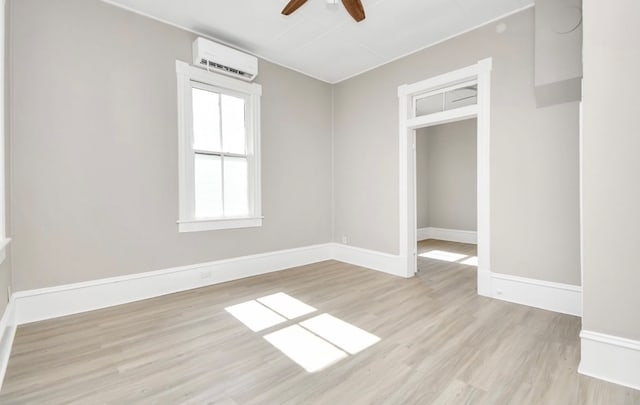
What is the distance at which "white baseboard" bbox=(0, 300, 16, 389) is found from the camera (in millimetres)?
1884

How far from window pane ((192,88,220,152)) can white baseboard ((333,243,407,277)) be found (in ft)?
8.64

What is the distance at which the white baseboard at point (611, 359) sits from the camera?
1.75 meters

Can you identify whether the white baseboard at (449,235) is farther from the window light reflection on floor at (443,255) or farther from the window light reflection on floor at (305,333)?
the window light reflection on floor at (305,333)

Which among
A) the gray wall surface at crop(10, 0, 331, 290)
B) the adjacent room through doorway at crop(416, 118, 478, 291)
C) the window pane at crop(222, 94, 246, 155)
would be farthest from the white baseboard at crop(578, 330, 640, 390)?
the adjacent room through doorway at crop(416, 118, 478, 291)

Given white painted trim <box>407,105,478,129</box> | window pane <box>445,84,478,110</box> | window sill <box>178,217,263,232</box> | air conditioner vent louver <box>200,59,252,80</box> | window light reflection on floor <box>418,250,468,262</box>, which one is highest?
air conditioner vent louver <box>200,59,252,80</box>

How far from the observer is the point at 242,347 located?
224cm

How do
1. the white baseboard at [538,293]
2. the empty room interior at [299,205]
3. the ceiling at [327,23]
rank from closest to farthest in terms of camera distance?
1. the empty room interior at [299,205]
2. the white baseboard at [538,293]
3. the ceiling at [327,23]

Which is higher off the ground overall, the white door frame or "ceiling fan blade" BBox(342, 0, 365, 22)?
"ceiling fan blade" BBox(342, 0, 365, 22)

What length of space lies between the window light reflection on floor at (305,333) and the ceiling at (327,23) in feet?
10.2

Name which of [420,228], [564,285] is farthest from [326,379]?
[420,228]

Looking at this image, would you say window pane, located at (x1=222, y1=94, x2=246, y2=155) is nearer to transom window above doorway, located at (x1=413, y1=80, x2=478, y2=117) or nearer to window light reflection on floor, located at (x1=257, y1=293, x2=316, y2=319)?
window light reflection on floor, located at (x1=257, y1=293, x2=316, y2=319)

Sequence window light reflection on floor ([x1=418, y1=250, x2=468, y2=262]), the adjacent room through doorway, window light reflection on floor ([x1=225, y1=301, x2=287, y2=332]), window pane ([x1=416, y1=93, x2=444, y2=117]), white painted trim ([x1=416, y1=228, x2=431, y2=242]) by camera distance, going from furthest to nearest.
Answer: white painted trim ([x1=416, y1=228, x2=431, y2=242]), the adjacent room through doorway, window light reflection on floor ([x1=418, y1=250, x2=468, y2=262]), window pane ([x1=416, y1=93, x2=444, y2=117]), window light reflection on floor ([x1=225, y1=301, x2=287, y2=332])

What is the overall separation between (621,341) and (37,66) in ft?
16.5

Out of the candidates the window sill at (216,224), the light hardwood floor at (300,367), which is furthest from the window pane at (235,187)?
the light hardwood floor at (300,367)
